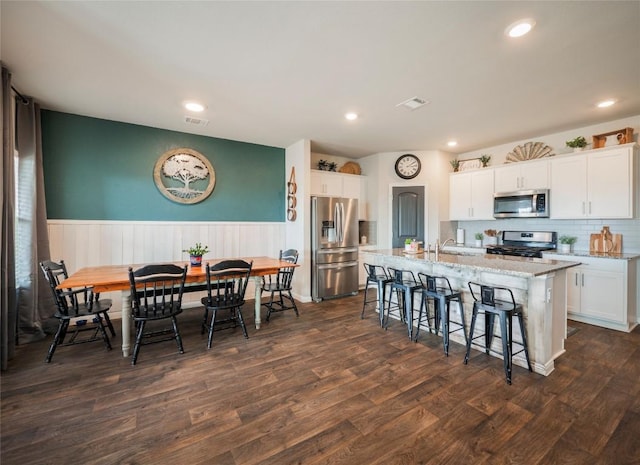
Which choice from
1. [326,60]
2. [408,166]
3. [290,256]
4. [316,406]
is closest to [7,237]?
[290,256]

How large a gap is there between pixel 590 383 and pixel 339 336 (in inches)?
86.9

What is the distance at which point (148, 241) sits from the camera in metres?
4.14

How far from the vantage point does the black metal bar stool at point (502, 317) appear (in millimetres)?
2370

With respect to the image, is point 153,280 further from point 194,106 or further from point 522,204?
point 522,204

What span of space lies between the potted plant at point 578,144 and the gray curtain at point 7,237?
6563 millimetres

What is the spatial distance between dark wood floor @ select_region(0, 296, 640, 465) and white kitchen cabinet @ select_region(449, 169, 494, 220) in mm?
2564

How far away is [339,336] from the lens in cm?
327

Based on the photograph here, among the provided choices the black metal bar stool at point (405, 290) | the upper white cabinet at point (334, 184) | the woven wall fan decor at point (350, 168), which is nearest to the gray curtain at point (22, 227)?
the upper white cabinet at point (334, 184)

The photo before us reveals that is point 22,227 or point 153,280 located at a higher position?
point 22,227

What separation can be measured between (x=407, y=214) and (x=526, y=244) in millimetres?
1978

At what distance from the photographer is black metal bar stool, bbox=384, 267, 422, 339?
3180 mm

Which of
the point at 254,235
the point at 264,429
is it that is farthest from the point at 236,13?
the point at 254,235

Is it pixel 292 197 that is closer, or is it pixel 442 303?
pixel 442 303

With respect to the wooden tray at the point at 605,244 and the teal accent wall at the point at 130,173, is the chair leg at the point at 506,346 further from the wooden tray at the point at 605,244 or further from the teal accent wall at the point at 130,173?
the teal accent wall at the point at 130,173
